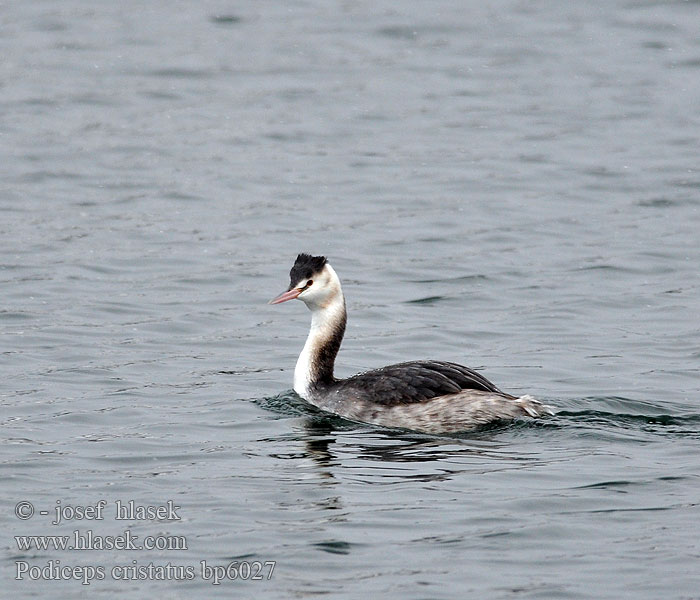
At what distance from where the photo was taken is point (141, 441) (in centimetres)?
1076

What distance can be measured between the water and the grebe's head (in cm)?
92

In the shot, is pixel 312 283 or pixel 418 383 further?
pixel 312 283

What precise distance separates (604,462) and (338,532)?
7.33 ft

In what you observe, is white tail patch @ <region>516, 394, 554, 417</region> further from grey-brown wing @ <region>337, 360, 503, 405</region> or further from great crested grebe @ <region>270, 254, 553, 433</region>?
grey-brown wing @ <region>337, 360, 503, 405</region>

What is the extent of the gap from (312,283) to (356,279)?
421cm

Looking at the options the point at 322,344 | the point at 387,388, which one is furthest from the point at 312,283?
the point at 387,388

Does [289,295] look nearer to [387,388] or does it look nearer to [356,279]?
[387,388]

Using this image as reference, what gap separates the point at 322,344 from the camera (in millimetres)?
12242

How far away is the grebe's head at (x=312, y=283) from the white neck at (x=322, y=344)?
0.02 metres

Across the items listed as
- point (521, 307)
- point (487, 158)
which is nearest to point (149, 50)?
point (487, 158)

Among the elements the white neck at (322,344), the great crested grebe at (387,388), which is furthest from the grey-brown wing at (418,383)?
the white neck at (322,344)

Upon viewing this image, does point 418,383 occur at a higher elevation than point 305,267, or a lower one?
lower

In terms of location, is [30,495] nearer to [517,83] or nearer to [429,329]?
[429,329]

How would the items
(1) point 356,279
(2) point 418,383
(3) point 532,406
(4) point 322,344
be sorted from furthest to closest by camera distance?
(1) point 356,279
(4) point 322,344
(2) point 418,383
(3) point 532,406
